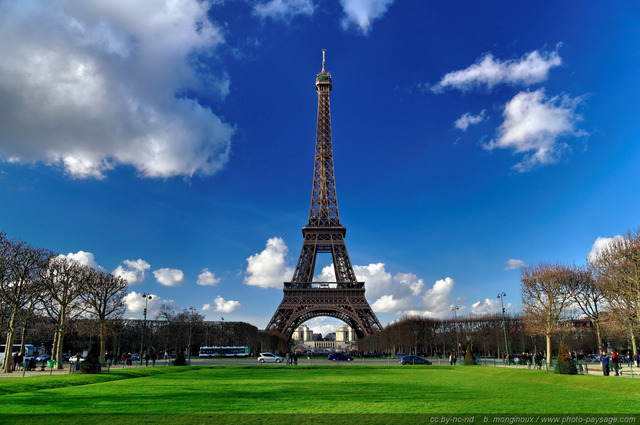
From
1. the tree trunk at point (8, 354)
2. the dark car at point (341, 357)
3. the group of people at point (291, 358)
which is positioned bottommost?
the dark car at point (341, 357)

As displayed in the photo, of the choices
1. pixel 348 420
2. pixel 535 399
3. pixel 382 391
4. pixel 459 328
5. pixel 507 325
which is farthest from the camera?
pixel 459 328

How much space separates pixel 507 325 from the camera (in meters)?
75.3

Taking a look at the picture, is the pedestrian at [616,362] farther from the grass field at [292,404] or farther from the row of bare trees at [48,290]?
the row of bare trees at [48,290]

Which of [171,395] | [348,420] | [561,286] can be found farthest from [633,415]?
[561,286]

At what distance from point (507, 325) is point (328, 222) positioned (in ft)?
132

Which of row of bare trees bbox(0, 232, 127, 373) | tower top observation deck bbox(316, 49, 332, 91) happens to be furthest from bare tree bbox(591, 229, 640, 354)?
tower top observation deck bbox(316, 49, 332, 91)

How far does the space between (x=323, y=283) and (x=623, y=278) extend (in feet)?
173

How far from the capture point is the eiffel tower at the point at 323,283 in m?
82.4

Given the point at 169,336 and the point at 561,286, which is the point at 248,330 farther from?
the point at 561,286

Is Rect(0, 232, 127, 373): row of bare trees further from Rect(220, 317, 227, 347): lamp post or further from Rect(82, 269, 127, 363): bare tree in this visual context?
Rect(220, 317, 227, 347): lamp post

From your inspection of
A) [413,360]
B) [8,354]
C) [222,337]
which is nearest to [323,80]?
[222,337]

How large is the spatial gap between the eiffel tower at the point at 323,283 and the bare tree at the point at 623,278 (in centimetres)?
4189

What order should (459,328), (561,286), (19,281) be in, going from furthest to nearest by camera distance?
(459,328) → (561,286) → (19,281)

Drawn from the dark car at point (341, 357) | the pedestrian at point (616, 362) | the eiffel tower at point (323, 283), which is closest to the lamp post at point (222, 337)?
the eiffel tower at point (323, 283)
